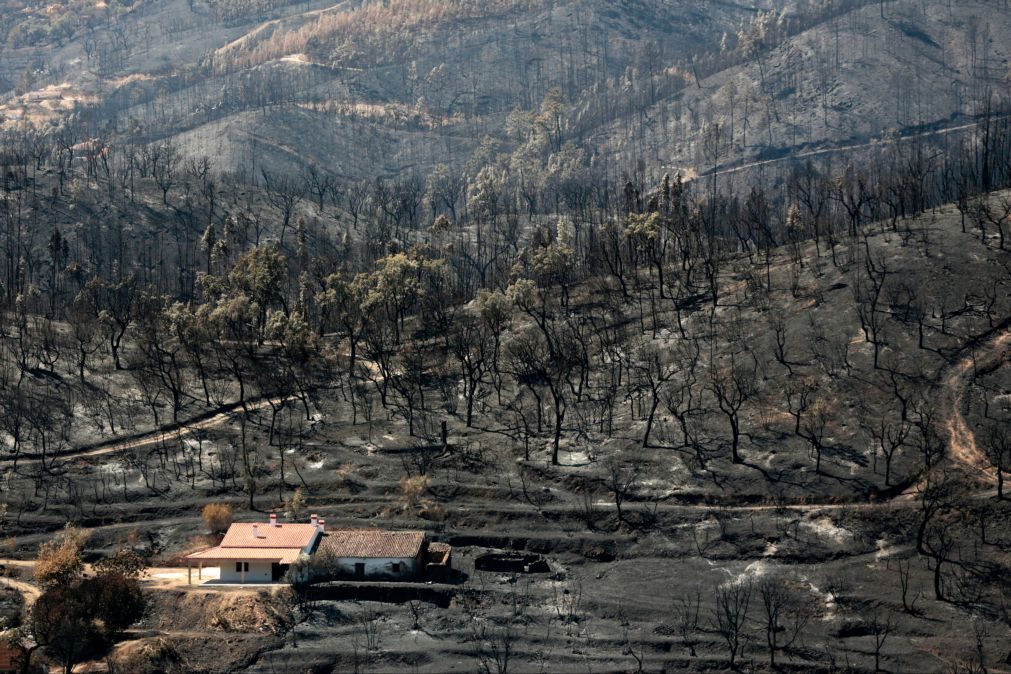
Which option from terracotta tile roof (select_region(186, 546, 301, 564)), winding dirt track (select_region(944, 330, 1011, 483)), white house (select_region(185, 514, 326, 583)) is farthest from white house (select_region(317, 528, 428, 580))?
winding dirt track (select_region(944, 330, 1011, 483))

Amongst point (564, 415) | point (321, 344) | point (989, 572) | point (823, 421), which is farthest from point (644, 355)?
point (989, 572)

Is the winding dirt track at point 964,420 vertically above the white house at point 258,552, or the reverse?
the winding dirt track at point 964,420

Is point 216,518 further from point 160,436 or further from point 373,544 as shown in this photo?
point 160,436

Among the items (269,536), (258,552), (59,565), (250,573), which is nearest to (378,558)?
(258,552)

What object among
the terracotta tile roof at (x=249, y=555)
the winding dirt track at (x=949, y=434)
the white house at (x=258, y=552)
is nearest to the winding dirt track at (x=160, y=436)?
the winding dirt track at (x=949, y=434)

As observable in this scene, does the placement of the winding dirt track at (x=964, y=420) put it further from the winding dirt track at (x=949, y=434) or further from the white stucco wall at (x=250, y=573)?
the white stucco wall at (x=250, y=573)

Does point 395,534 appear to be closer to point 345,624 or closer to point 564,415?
point 345,624

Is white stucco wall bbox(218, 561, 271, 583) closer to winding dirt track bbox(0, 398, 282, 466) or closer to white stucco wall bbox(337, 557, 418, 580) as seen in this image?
white stucco wall bbox(337, 557, 418, 580)
